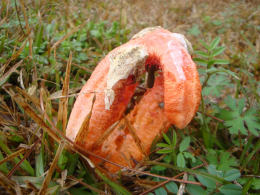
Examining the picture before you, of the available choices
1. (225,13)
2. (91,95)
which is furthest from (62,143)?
(225,13)

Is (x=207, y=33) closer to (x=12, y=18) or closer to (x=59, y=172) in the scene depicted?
(x=12, y=18)

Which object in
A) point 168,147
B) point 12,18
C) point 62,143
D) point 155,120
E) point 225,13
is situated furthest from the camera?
point 225,13

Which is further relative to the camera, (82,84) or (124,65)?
(82,84)

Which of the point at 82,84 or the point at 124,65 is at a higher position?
the point at 124,65
